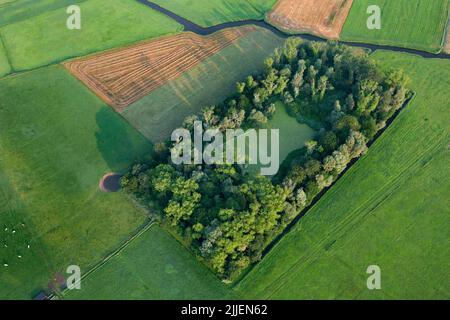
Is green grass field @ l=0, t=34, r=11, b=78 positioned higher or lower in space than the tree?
lower

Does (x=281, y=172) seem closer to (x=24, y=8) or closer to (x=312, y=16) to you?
(x=312, y=16)

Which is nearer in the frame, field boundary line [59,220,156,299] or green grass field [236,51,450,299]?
green grass field [236,51,450,299]

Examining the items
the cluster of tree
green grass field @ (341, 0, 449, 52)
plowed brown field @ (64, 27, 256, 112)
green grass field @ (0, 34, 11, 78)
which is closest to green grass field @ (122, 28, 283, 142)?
plowed brown field @ (64, 27, 256, 112)

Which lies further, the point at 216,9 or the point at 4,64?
the point at 216,9

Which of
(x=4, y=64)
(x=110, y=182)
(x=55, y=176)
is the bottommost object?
(x=55, y=176)

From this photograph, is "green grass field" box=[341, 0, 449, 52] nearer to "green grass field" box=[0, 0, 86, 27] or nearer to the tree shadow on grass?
the tree shadow on grass

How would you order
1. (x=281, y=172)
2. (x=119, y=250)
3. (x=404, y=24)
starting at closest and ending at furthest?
(x=119, y=250), (x=281, y=172), (x=404, y=24)

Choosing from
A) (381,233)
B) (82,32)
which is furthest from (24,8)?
(381,233)
